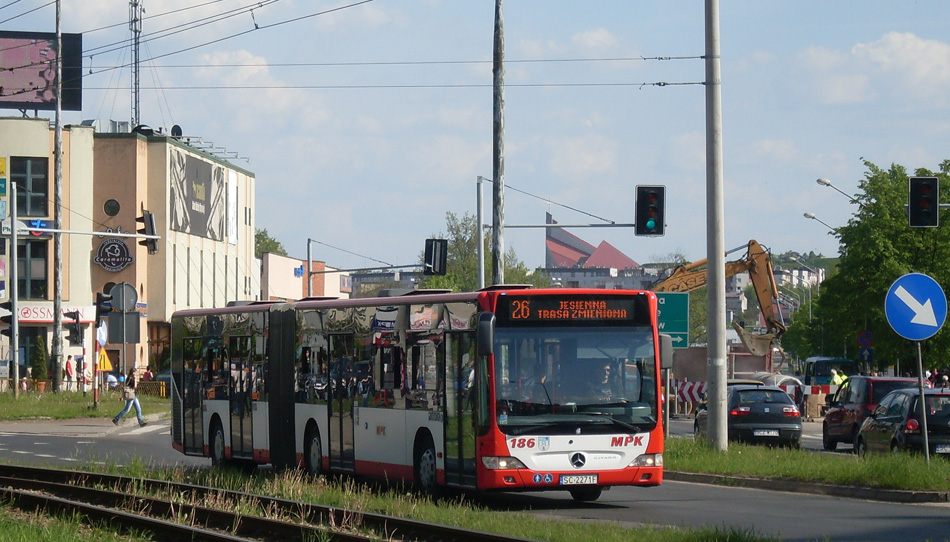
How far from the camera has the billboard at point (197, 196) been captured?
77500 mm

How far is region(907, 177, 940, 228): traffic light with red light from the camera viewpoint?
1024 inches

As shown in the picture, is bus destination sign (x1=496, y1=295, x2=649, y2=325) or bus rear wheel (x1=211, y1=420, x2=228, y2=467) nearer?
bus destination sign (x1=496, y1=295, x2=649, y2=325)

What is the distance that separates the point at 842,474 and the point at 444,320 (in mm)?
5972

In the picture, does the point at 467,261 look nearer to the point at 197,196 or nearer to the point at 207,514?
the point at 197,196

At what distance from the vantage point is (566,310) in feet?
53.7

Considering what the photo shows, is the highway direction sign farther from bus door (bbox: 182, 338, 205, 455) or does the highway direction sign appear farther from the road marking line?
the road marking line

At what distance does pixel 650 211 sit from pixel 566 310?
497 inches

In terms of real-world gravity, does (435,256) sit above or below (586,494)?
above

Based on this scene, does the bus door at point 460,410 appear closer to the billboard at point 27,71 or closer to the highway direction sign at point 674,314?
the highway direction sign at point 674,314

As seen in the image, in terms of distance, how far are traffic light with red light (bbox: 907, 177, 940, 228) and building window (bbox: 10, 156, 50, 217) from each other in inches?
2071

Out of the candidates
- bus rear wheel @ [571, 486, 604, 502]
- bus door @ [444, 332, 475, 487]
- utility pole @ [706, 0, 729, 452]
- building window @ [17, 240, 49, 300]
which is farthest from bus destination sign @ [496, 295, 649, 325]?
building window @ [17, 240, 49, 300]

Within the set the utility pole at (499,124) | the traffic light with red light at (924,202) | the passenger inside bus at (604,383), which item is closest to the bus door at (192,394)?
the utility pole at (499,124)

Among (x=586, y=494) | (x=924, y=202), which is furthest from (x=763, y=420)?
(x=586, y=494)

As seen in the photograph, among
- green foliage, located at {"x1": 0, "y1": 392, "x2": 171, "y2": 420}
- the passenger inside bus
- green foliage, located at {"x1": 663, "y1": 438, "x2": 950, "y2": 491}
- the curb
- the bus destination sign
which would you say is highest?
the bus destination sign
